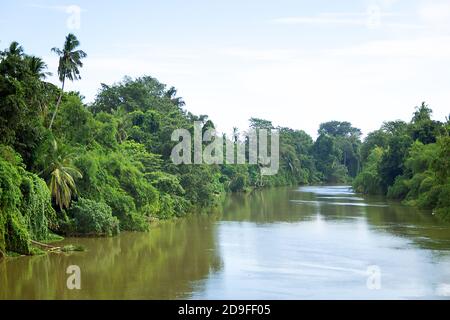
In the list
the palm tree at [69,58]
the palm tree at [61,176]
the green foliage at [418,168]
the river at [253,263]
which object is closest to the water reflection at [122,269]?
the river at [253,263]

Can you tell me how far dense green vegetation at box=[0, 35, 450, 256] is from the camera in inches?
1228

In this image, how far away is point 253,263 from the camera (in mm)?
30344

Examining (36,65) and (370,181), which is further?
(370,181)

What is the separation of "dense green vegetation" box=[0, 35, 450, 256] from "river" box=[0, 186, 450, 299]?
63.6 inches

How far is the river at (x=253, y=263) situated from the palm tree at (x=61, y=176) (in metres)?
2.28

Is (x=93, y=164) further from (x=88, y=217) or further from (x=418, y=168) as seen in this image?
(x=418, y=168)

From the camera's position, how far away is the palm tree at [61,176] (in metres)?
34.8

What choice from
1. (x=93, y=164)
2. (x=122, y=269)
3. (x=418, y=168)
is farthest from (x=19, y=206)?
(x=418, y=168)

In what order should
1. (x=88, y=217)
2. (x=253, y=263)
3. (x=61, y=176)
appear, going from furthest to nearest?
(x=88, y=217) → (x=61, y=176) → (x=253, y=263)

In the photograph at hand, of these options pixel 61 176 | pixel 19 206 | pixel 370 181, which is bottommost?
pixel 19 206

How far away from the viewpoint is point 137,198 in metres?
43.3

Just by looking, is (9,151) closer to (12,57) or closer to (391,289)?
(12,57)

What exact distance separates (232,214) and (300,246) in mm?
21004

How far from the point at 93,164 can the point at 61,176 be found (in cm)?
345
